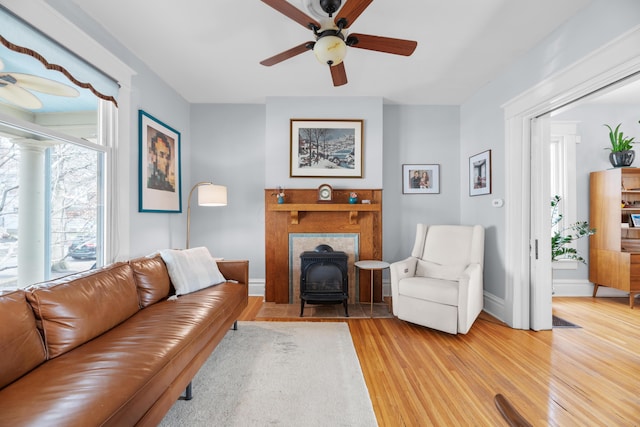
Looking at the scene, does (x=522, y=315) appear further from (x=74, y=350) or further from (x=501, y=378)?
(x=74, y=350)

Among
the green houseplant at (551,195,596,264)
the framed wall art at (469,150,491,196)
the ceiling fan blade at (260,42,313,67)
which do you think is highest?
the ceiling fan blade at (260,42,313,67)

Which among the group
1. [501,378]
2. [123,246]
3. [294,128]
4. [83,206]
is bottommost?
[501,378]

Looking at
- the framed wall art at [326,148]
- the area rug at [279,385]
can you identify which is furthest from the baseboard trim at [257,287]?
the framed wall art at [326,148]

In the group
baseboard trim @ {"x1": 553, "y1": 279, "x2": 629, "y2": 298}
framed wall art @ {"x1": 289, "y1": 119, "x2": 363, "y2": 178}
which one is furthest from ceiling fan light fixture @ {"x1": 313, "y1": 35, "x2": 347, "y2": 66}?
baseboard trim @ {"x1": 553, "y1": 279, "x2": 629, "y2": 298}

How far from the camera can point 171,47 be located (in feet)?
8.36

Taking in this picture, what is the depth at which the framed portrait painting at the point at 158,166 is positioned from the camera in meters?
2.76

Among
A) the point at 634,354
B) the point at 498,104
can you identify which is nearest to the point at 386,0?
the point at 498,104

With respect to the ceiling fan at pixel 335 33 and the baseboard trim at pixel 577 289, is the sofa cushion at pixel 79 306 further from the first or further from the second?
the baseboard trim at pixel 577 289

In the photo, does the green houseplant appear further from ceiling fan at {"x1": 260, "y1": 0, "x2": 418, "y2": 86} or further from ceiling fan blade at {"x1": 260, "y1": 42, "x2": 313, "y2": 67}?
ceiling fan blade at {"x1": 260, "y1": 42, "x2": 313, "y2": 67}

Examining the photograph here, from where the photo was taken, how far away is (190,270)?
2.47 metres

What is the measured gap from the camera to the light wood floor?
5.38 feet

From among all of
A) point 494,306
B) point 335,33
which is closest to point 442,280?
point 494,306

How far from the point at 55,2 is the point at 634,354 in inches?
202

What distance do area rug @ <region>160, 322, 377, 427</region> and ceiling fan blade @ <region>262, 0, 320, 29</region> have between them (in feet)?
7.66
